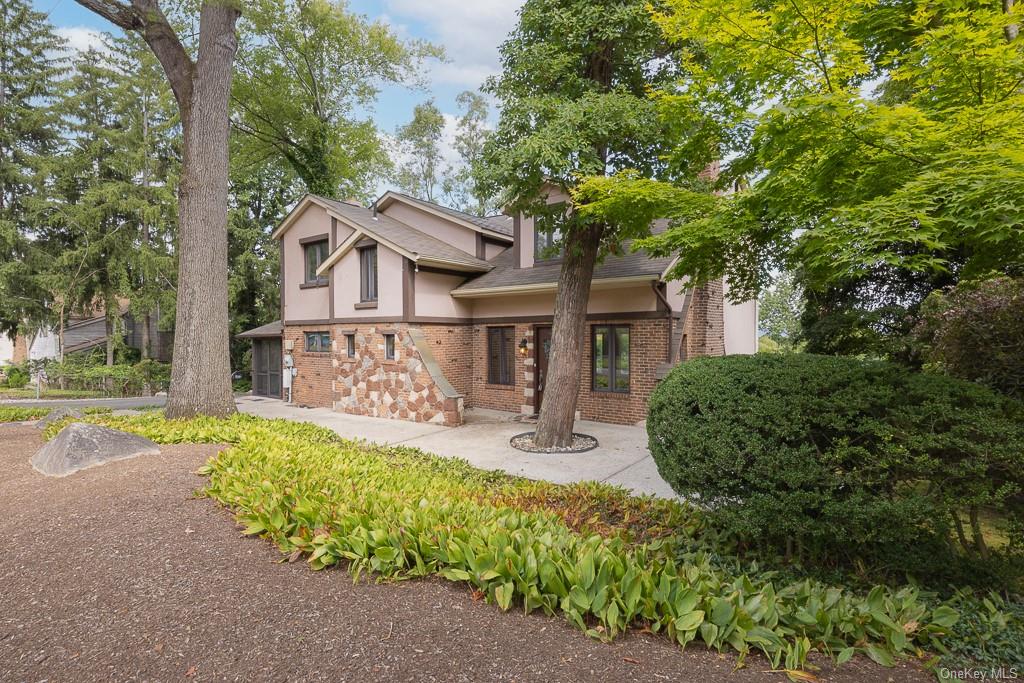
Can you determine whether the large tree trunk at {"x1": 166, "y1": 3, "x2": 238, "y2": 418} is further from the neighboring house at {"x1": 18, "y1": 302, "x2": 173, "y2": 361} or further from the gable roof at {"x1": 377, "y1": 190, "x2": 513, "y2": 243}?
the neighboring house at {"x1": 18, "y1": 302, "x2": 173, "y2": 361}

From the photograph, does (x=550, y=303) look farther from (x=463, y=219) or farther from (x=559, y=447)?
(x=463, y=219)

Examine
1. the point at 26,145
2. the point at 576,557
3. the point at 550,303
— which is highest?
the point at 26,145

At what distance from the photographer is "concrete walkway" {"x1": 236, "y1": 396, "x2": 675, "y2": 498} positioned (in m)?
6.93

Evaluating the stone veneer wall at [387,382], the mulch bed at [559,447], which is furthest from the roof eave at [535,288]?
the mulch bed at [559,447]

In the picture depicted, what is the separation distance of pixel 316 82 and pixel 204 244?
14943 mm

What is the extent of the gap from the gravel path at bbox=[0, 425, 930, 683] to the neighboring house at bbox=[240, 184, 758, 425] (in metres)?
6.94

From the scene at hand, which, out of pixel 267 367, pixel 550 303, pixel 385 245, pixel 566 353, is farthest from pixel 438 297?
pixel 267 367

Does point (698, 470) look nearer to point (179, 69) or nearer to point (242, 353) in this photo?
point (179, 69)

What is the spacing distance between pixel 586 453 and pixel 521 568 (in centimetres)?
551

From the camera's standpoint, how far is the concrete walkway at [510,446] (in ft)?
22.7

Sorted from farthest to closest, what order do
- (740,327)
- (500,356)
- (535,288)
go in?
(740,327)
(500,356)
(535,288)

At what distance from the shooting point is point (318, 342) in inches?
574

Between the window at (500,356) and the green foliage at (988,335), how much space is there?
27.8 feet

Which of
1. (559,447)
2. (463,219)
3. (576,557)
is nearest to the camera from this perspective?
(576,557)
